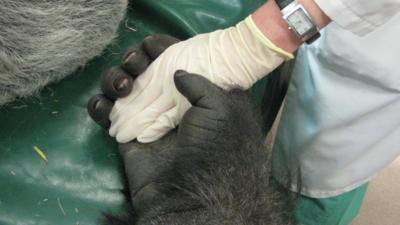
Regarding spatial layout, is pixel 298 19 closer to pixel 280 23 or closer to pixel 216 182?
pixel 280 23

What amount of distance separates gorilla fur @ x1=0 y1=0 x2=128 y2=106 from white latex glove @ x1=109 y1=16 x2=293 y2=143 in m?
→ 0.12

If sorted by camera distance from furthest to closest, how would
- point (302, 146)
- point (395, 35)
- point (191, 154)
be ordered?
1. point (302, 146)
2. point (395, 35)
3. point (191, 154)

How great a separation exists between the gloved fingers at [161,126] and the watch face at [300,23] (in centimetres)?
22

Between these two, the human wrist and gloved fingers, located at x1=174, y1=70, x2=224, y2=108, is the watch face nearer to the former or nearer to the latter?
the human wrist

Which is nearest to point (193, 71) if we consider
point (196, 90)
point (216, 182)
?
point (196, 90)

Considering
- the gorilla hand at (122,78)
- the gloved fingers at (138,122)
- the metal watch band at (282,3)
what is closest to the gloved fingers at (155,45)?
the gorilla hand at (122,78)

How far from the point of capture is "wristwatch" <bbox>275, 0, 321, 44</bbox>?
793mm

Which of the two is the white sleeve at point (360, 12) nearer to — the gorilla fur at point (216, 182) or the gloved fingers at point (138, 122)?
the gorilla fur at point (216, 182)

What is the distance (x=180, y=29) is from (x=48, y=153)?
36 cm

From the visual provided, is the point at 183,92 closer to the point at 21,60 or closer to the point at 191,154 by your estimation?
the point at 191,154

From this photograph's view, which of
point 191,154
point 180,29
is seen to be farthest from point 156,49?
point 191,154

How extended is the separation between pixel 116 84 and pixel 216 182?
255 mm

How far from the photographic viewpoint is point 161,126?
0.81 meters

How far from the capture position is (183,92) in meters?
0.75
